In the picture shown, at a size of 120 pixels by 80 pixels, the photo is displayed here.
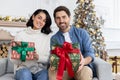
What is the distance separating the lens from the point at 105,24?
4512 mm

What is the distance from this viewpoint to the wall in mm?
3965

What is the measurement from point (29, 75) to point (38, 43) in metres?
0.43

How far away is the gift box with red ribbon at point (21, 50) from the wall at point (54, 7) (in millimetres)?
1742

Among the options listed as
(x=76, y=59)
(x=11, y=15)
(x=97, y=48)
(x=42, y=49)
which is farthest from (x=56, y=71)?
(x=11, y=15)

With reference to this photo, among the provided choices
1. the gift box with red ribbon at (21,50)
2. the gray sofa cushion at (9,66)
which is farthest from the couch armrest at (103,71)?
the gray sofa cushion at (9,66)

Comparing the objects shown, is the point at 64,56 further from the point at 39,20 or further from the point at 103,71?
the point at 39,20

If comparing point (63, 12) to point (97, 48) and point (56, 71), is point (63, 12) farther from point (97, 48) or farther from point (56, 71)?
point (97, 48)

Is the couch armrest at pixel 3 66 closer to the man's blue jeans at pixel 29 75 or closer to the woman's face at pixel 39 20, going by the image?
the man's blue jeans at pixel 29 75

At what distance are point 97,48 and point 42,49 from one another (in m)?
1.48

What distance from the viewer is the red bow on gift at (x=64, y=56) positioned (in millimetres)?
1924

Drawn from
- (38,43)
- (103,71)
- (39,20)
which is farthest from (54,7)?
(103,71)

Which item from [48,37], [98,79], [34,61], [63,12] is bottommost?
[98,79]

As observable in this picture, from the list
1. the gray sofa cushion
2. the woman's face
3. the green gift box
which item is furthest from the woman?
the gray sofa cushion

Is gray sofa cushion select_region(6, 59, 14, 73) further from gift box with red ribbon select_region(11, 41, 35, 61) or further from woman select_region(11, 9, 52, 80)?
gift box with red ribbon select_region(11, 41, 35, 61)
